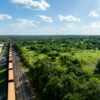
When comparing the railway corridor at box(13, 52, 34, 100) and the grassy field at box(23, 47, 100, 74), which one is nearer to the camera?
the railway corridor at box(13, 52, 34, 100)

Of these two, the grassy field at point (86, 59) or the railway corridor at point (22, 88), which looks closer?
the railway corridor at point (22, 88)

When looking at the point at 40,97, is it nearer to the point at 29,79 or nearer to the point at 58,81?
the point at 58,81

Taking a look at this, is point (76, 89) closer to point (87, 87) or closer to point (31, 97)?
point (87, 87)

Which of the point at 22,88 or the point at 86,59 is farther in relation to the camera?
the point at 86,59

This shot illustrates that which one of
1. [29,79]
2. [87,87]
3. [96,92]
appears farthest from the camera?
[29,79]

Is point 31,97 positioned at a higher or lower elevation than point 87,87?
lower

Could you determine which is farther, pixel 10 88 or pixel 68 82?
pixel 10 88

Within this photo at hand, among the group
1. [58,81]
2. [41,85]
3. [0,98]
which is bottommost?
[0,98]

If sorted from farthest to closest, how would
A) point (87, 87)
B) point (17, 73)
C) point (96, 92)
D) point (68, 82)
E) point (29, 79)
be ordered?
point (17, 73), point (29, 79), point (68, 82), point (87, 87), point (96, 92)

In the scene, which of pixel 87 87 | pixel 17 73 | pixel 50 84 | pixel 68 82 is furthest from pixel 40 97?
pixel 17 73
